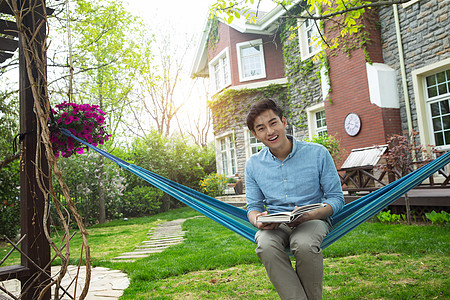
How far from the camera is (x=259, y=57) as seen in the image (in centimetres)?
955

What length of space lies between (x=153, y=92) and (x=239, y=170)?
21.3 ft

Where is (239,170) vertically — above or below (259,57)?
below

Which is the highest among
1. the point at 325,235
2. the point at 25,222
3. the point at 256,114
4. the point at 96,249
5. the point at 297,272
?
the point at 256,114

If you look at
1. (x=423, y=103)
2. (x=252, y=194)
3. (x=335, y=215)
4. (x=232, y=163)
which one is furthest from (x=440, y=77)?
(x=232, y=163)

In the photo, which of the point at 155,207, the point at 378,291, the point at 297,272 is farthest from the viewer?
the point at 155,207

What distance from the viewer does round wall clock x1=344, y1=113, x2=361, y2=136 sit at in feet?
21.0

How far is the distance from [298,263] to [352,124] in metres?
5.64

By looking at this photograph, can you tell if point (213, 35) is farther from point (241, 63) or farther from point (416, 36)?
point (416, 36)

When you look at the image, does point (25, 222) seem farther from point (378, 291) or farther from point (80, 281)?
point (378, 291)

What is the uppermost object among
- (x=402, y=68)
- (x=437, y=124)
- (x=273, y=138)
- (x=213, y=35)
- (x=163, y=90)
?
(x=213, y=35)

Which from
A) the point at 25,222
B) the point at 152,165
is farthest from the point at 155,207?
the point at 25,222

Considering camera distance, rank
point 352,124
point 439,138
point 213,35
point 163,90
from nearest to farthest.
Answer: point 439,138, point 352,124, point 213,35, point 163,90

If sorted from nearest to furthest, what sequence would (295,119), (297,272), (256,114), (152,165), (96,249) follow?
(297,272), (256,114), (96,249), (295,119), (152,165)

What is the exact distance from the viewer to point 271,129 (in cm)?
170
